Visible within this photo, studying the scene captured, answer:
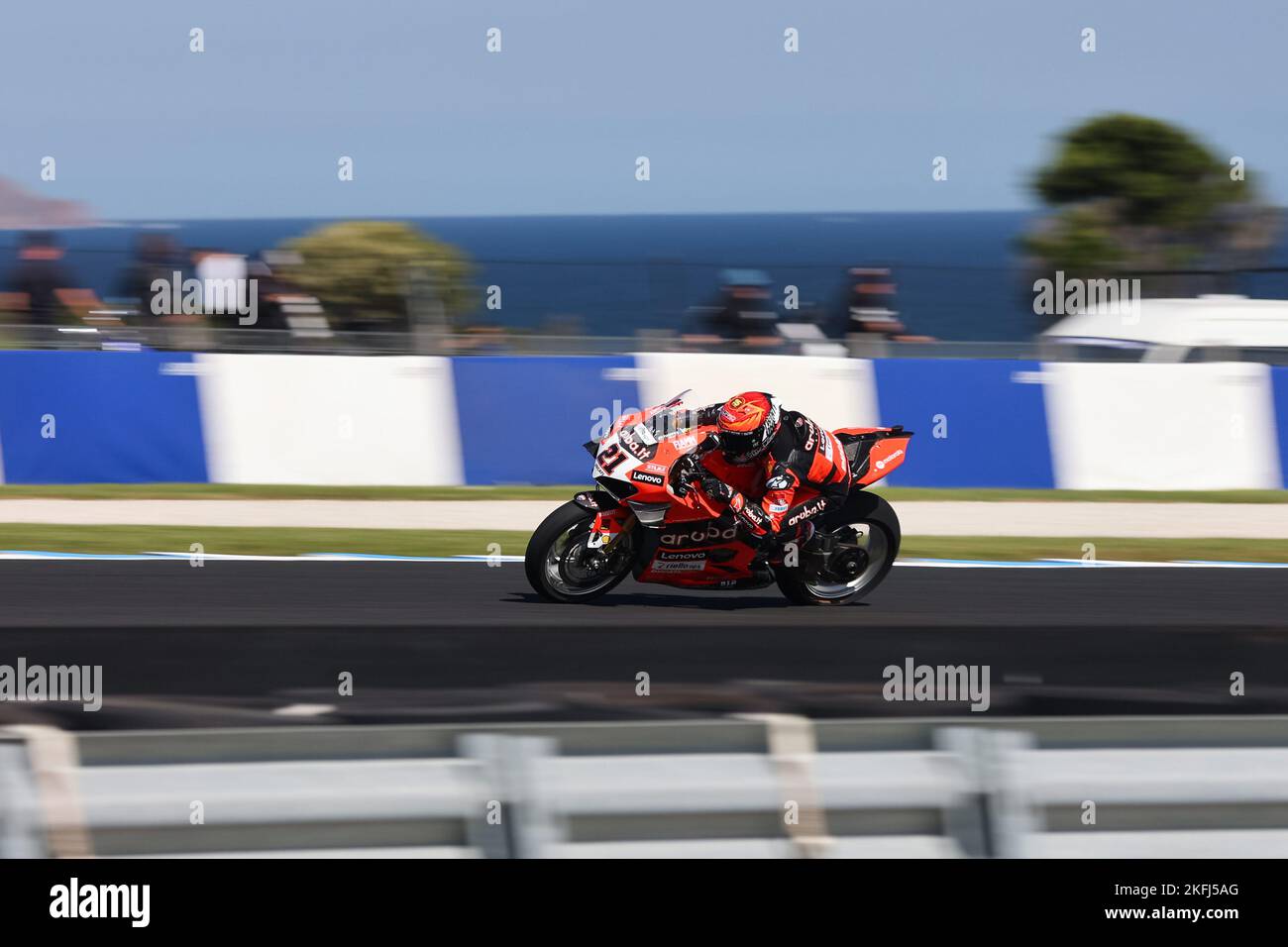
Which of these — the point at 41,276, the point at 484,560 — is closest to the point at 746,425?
the point at 484,560

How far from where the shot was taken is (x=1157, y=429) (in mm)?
13461

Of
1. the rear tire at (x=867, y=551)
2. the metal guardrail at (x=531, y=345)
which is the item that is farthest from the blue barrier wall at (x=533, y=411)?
the rear tire at (x=867, y=551)

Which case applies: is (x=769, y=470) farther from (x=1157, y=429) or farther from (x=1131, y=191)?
(x=1131, y=191)

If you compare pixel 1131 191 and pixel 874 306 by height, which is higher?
pixel 1131 191

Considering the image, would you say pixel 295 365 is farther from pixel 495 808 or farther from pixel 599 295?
pixel 495 808

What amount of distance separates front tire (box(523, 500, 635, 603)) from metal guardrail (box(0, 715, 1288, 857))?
3.37 m

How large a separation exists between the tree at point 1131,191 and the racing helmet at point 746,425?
26.9 m

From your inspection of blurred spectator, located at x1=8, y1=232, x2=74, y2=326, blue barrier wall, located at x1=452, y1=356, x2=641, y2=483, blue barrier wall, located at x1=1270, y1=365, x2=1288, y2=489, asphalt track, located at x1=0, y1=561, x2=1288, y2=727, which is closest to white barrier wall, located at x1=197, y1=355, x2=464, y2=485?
blue barrier wall, located at x1=452, y1=356, x2=641, y2=483

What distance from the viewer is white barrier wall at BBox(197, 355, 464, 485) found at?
12914 millimetres

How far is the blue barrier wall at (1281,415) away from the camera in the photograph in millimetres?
13492

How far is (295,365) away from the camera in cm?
1296

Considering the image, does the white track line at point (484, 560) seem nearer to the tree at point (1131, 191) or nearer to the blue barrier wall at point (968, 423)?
the blue barrier wall at point (968, 423)

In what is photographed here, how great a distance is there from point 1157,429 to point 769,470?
6.52 metres
